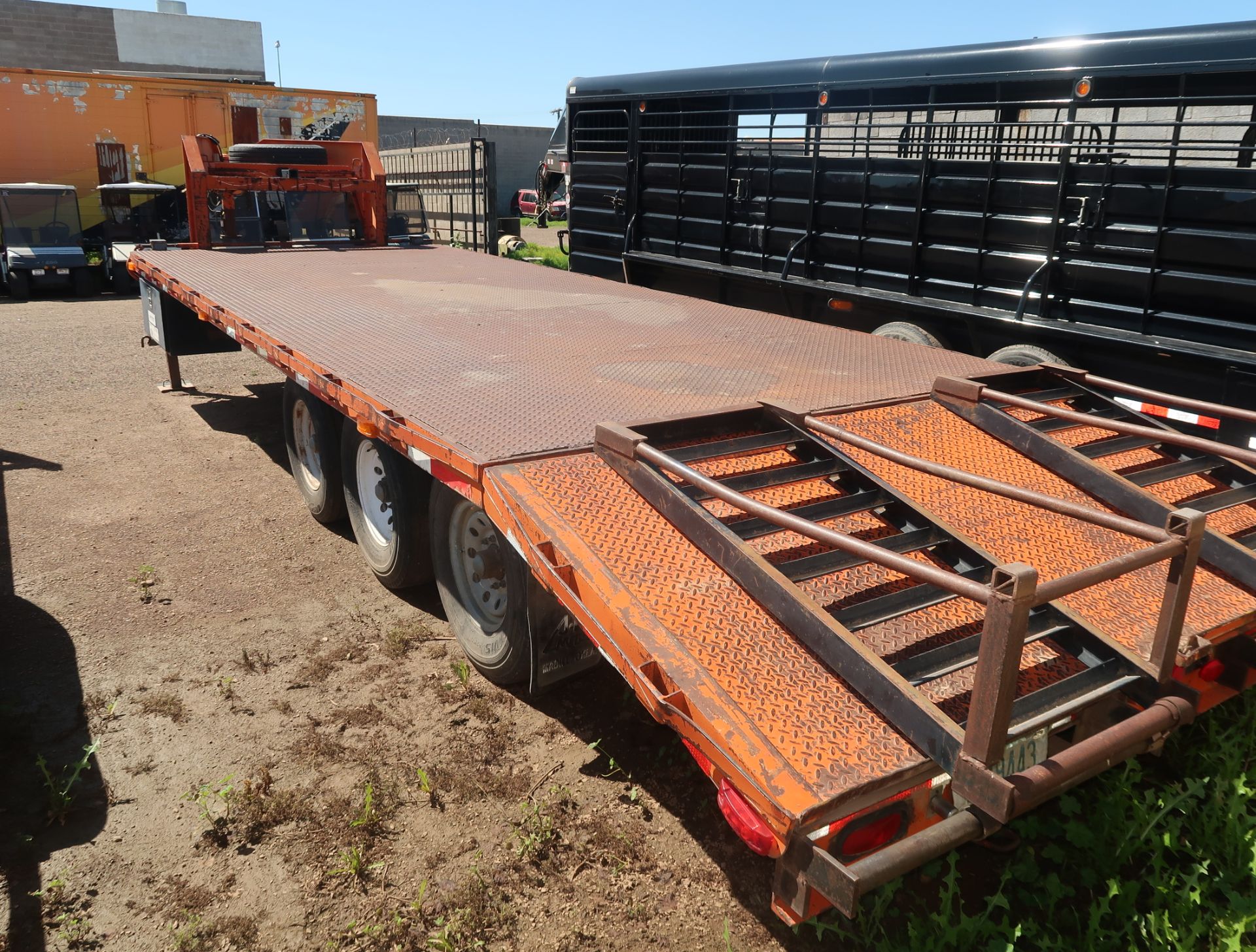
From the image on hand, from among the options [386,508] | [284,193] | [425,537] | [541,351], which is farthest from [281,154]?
[425,537]

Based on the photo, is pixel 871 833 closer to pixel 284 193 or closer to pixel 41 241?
pixel 284 193

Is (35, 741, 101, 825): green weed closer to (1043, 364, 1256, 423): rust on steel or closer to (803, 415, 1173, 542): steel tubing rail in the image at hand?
(803, 415, 1173, 542): steel tubing rail

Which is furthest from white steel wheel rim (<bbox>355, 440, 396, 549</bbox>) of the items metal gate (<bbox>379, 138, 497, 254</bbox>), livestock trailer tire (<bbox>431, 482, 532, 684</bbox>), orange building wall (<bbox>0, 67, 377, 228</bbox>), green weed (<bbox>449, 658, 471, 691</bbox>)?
orange building wall (<bbox>0, 67, 377, 228</bbox>)

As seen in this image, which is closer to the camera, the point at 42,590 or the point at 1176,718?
the point at 1176,718

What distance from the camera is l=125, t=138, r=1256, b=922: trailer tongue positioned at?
205cm

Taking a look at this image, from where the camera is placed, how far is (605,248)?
8.68m

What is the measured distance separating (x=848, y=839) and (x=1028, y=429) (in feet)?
7.17

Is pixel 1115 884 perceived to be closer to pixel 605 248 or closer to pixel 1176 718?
pixel 1176 718

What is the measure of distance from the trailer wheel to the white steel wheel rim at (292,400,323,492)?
12439 millimetres

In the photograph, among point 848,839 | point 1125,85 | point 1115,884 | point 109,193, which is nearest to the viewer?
point 848,839

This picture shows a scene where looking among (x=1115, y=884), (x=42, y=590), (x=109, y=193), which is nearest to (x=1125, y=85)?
(x=1115, y=884)

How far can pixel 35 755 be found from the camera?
3393 mm

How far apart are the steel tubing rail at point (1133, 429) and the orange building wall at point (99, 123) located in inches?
683

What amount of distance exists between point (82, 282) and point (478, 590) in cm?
1497
